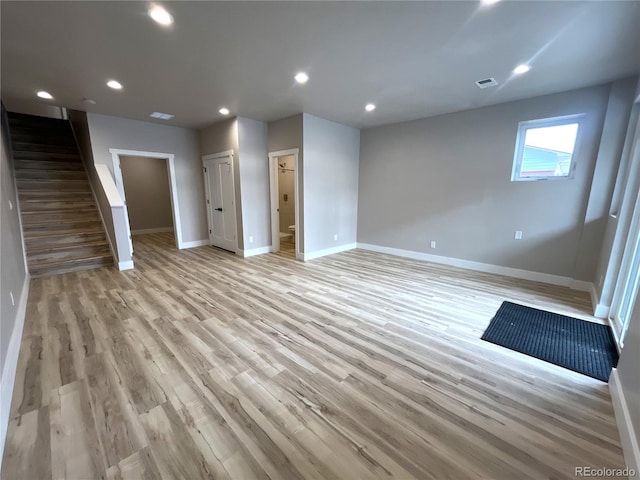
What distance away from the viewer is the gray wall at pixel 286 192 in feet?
22.4

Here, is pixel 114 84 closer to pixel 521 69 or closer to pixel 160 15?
pixel 160 15

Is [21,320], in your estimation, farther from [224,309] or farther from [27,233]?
[27,233]

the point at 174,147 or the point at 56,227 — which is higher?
the point at 174,147

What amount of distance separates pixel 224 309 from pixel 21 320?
1876 mm

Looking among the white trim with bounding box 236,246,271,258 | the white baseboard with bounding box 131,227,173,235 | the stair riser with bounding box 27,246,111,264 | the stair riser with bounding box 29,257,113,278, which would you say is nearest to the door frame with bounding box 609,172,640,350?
the white trim with bounding box 236,246,271,258

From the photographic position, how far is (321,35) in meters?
2.17

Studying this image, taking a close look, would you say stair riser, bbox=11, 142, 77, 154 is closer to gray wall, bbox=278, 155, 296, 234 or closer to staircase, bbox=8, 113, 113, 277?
staircase, bbox=8, 113, 113, 277

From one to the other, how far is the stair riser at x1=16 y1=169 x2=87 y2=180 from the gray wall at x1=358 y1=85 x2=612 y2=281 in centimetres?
602

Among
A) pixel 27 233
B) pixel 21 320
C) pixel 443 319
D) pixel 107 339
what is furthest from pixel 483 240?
pixel 27 233

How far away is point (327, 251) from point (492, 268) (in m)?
2.92

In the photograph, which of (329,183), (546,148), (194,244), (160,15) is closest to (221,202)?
(194,244)

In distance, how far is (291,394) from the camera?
5.62 ft

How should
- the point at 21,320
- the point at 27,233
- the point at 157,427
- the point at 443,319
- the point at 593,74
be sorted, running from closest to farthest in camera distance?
the point at 157,427
the point at 21,320
the point at 443,319
the point at 593,74
the point at 27,233

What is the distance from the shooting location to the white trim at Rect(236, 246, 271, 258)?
5.15m
